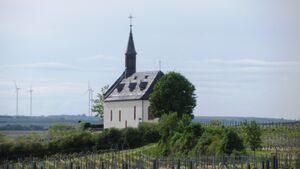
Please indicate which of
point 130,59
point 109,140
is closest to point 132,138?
point 109,140

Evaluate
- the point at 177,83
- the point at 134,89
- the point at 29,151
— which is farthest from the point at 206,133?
the point at 134,89

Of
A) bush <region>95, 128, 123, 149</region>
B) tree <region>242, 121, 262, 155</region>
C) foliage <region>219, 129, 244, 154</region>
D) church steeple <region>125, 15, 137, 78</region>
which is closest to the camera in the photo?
foliage <region>219, 129, 244, 154</region>

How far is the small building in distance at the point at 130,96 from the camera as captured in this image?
88625mm

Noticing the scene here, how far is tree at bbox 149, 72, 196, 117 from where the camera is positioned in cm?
7838

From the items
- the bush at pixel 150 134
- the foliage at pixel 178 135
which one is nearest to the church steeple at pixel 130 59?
the bush at pixel 150 134

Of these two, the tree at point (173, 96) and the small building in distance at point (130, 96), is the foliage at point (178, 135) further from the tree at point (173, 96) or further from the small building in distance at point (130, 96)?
the small building in distance at point (130, 96)

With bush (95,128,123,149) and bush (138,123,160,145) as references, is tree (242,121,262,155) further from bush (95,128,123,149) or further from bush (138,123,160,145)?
bush (95,128,123,149)

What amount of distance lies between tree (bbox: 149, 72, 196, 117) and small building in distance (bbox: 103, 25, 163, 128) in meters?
7.24

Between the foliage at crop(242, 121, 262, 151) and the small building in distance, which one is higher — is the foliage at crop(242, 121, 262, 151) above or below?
below

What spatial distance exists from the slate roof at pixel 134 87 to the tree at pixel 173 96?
349 inches

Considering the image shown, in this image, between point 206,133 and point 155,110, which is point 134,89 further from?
point 206,133

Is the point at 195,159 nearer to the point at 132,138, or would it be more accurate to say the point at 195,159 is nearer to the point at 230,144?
the point at 230,144

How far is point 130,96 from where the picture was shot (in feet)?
302

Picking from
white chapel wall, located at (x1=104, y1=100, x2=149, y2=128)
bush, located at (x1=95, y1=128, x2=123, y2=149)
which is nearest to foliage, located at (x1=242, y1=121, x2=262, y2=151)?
bush, located at (x1=95, y1=128, x2=123, y2=149)
